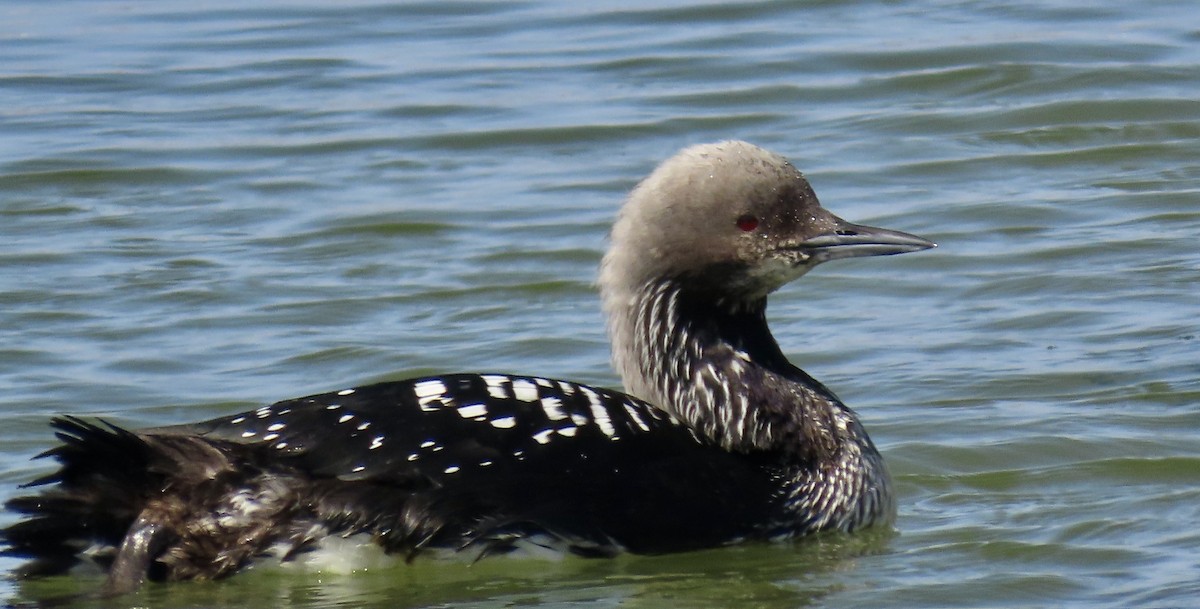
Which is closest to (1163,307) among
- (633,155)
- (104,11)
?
(633,155)

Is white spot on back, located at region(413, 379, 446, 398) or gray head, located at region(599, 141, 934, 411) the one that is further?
gray head, located at region(599, 141, 934, 411)

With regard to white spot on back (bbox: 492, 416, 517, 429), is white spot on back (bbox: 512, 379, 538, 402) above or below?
above

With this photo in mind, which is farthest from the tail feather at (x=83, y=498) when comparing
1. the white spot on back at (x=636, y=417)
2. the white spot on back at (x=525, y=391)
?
the white spot on back at (x=636, y=417)

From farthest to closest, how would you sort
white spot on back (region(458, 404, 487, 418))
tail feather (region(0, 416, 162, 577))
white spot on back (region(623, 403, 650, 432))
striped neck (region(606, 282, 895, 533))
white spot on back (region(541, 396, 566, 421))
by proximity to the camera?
1. striped neck (region(606, 282, 895, 533))
2. white spot on back (region(623, 403, 650, 432))
3. white spot on back (region(541, 396, 566, 421))
4. white spot on back (region(458, 404, 487, 418))
5. tail feather (region(0, 416, 162, 577))

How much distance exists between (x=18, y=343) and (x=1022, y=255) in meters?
3.78

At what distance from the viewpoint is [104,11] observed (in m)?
15.1

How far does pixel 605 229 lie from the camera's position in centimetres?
987

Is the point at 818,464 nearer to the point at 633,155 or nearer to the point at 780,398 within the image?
the point at 780,398

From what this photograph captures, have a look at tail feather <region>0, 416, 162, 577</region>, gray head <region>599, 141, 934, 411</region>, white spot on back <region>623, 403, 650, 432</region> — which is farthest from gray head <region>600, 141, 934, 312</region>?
tail feather <region>0, 416, 162, 577</region>

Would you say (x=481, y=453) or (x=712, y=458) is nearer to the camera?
(x=481, y=453)

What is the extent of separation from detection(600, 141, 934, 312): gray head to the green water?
753mm

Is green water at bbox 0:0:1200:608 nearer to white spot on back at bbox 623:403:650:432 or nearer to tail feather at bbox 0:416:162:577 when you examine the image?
tail feather at bbox 0:416:162:577

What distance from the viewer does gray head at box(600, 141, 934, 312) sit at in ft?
20.8

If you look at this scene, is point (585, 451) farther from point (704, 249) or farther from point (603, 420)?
point (704, 249)
